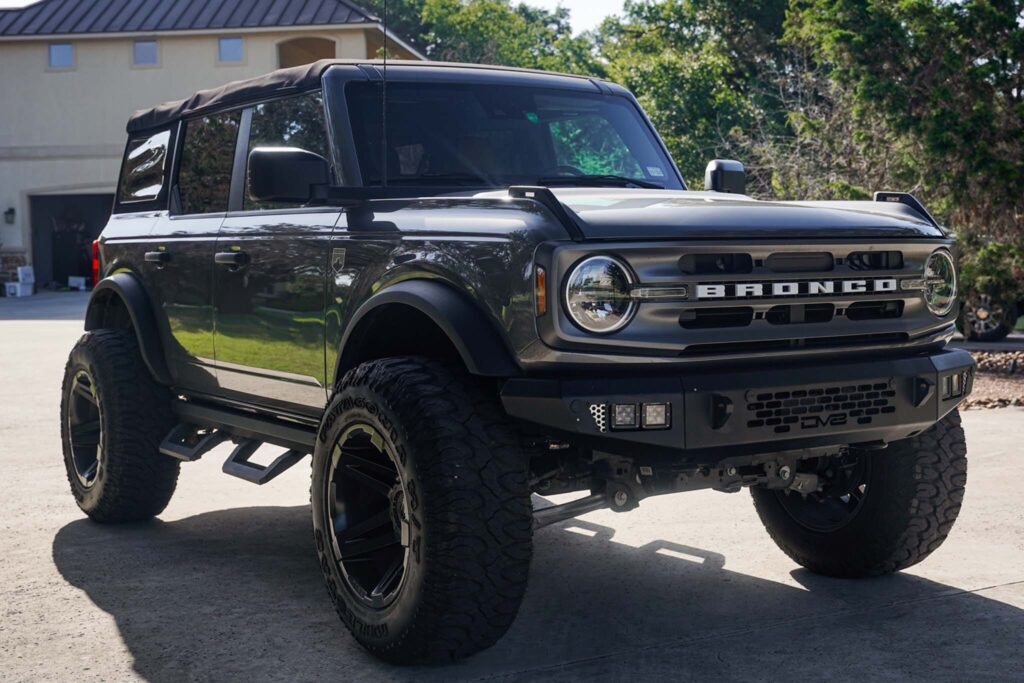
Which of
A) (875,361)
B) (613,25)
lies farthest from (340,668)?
(613,25)

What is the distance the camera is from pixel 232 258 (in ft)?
18.2

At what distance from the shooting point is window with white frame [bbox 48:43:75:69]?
3688 cm

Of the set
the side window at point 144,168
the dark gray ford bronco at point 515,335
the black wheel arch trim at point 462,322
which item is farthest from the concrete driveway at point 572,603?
the side window at point 144,168

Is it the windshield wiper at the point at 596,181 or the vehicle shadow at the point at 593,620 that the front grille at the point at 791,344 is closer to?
the vehicle shadow at the point at 593,620

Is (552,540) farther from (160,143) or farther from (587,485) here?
(160,143)

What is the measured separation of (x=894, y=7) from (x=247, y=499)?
9.43m

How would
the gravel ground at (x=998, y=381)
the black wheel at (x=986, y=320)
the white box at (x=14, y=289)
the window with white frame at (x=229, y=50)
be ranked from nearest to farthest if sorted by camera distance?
the gravel ground at (x=998, y=381) < the black wheel at (x=986, y=320) < the white box at (x=14, y=289) < the window with white frame at (x=229, y=50)

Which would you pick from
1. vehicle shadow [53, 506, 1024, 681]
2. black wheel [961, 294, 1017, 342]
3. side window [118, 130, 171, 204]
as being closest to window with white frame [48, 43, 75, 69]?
black wheel [961, 294, 1017, 342]

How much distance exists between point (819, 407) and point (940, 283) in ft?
2.70

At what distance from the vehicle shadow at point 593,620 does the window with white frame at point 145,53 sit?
1266 inches

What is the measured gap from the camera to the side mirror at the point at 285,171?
473cm

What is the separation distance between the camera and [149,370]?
21.2 ft

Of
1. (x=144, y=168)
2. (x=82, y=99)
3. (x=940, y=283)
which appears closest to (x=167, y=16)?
(x=82, y=99)

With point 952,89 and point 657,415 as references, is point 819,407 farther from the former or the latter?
point 952,89
